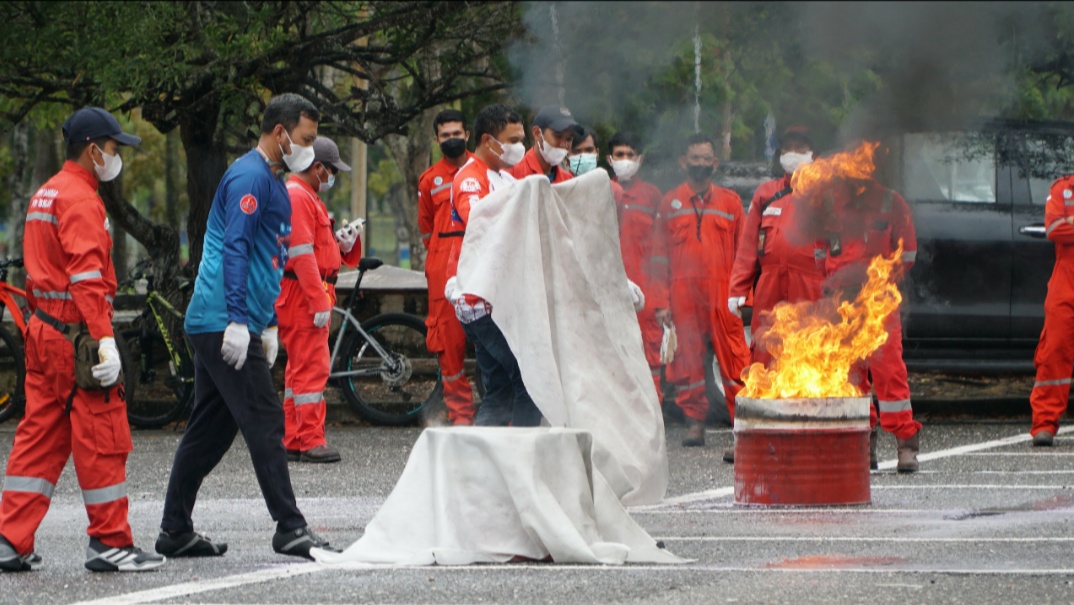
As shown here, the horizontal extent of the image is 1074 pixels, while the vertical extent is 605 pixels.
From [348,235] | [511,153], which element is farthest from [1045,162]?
[511,153]

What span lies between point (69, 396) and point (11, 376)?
7.56 metres

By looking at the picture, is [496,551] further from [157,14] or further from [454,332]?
[157,14]

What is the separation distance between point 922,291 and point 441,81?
434 centimetres

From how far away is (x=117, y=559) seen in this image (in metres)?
7.45

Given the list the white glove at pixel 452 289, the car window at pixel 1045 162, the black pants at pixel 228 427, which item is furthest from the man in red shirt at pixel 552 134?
the car window at pixel 1045 162

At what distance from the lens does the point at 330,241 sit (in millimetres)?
11969

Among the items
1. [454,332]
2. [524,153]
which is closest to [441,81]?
[454,332]

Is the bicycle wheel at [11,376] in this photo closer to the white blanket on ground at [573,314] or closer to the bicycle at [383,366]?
the bicycle at [383,366]

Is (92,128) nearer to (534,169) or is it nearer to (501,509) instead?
(501,509)

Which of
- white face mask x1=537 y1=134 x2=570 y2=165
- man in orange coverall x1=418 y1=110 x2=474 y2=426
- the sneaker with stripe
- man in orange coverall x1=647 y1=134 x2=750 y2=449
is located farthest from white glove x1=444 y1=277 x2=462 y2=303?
man in orange coverall x1=647 y1=134 x2=750 y2=449

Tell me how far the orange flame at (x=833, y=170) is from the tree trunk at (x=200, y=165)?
630 centimetres

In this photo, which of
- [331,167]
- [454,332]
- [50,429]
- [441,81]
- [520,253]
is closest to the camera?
[50,429]

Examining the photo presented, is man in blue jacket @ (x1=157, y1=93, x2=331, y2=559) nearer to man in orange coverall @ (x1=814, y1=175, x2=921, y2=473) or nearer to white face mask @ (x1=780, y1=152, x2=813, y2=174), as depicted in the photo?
white face mask @ (x1=780, y1=152, x2=813, y2=174)

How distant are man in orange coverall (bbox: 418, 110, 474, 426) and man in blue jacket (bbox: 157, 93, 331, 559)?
4091mm
